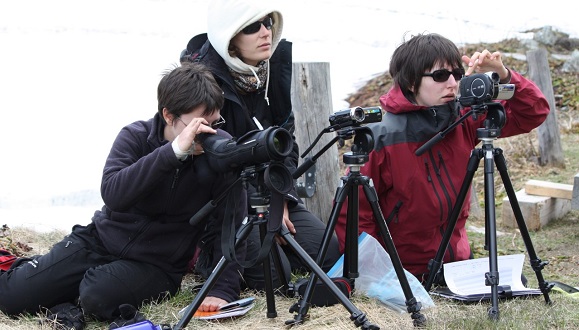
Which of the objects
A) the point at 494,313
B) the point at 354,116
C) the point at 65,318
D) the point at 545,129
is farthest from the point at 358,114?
the point at 545,129

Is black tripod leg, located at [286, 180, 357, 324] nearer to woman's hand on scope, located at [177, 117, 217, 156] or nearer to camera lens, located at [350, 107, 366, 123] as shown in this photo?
camera lens, located at [350, 107, 366, 123]

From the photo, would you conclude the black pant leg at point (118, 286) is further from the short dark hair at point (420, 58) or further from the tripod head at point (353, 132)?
the short dark hair at point (420, 58)

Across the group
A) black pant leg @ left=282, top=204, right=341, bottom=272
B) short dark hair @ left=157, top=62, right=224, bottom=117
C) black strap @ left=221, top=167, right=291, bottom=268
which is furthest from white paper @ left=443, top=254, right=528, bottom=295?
short dark hair @ left=157, top=62, right=224, bottom=117

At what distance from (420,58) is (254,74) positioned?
0.83 meters

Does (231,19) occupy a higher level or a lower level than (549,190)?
higher

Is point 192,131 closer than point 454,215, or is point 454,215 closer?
point 192,131

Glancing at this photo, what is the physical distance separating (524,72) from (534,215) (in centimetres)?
506

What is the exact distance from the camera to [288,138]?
115 inches

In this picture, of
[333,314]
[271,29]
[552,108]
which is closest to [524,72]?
[552,108]

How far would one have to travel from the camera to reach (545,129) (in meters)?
7.28

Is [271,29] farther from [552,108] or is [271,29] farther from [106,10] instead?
[106,10]

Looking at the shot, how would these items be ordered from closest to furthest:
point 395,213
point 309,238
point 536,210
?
point 395,213, point 309,238, point 536,210

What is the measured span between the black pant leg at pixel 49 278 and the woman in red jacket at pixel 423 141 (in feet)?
4.17

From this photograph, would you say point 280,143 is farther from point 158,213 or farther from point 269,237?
point 158,213
